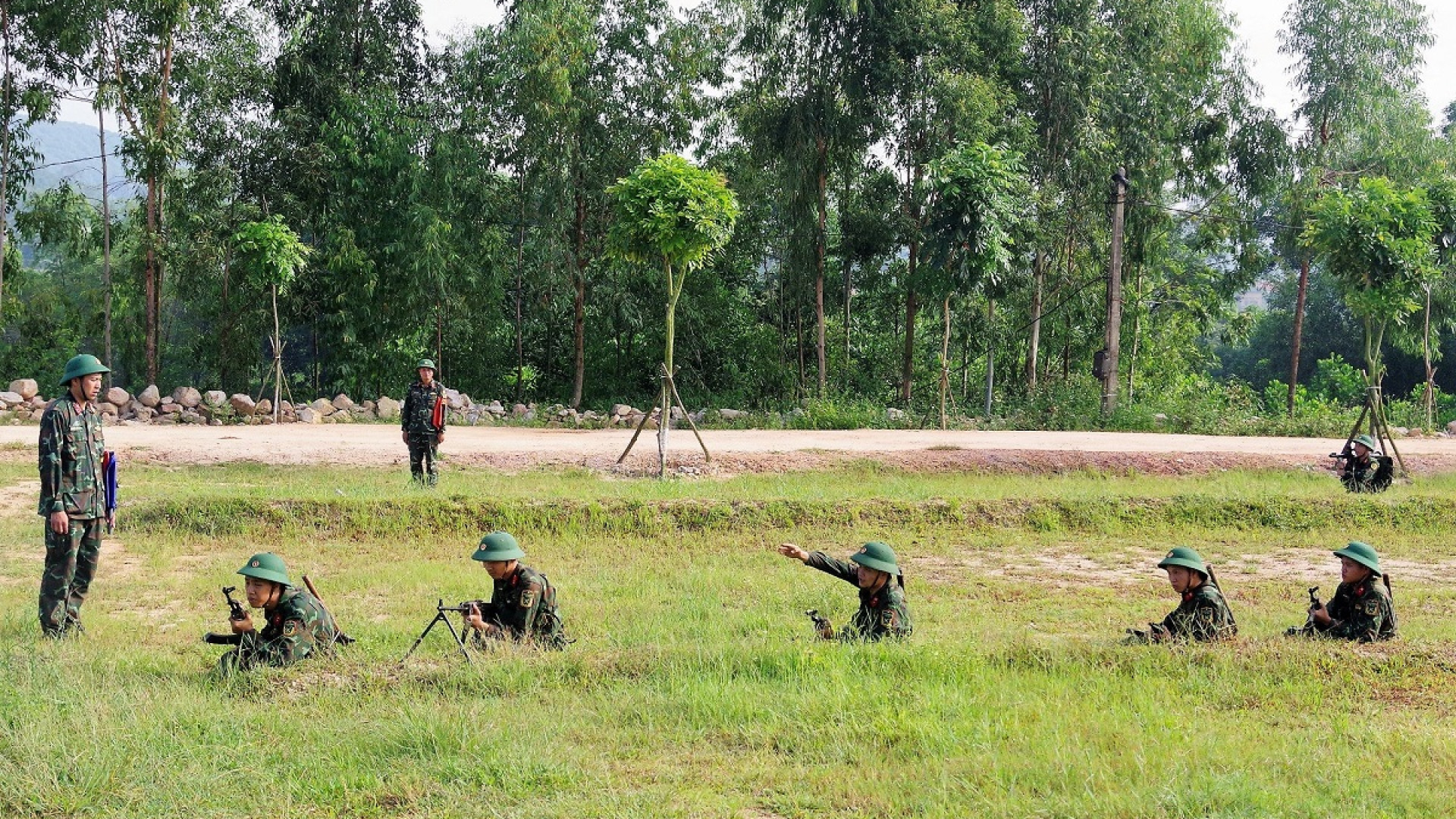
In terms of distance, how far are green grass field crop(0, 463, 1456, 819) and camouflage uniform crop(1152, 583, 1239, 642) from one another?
8.1 inches

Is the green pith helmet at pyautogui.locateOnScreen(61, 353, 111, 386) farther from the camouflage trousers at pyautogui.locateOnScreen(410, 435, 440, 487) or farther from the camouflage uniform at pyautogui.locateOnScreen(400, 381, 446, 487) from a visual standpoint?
the camouflage trousers at pyautogui.locateOnScreen(410, 435, 440, 487)

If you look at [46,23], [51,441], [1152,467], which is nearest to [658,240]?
[1152,467]

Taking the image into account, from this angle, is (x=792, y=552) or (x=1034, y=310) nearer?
(x=792, y=552)

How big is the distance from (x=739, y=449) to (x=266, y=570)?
12523mm

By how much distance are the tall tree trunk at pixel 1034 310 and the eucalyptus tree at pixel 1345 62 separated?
6.06 metres

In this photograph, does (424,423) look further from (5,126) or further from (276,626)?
(5,126)

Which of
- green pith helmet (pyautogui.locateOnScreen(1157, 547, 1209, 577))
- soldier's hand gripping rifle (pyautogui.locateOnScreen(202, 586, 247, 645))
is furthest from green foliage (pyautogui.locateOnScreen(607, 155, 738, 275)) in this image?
soldier's hand gripping rifle (pyautogui.locateOnScreen(202, 586, 247, 645))

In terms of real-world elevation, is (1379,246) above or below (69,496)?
above

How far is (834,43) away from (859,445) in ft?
34.2

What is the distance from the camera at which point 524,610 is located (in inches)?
318

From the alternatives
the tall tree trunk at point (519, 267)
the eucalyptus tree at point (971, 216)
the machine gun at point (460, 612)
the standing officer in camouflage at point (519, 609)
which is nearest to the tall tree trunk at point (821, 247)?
the eucalyptus tree at point (971, 216)

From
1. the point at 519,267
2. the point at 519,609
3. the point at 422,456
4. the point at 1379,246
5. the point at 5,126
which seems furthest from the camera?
the point at 519,267

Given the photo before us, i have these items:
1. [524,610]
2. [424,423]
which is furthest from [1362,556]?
[424,423]

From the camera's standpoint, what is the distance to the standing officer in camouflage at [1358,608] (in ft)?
26.8
